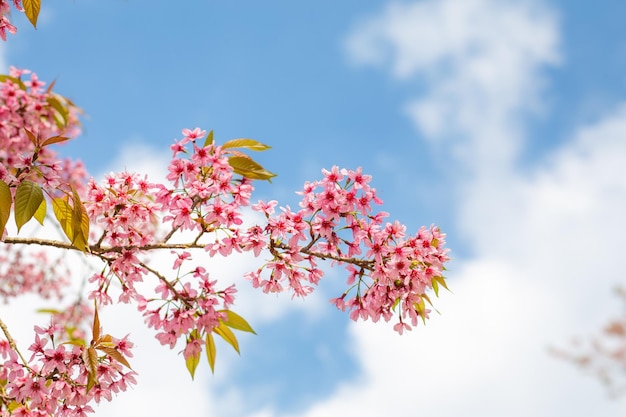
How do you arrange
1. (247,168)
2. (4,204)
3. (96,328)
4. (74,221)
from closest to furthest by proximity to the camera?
1. (4,204)
2. (74,221)
3. (96,328)
4. (247,168)

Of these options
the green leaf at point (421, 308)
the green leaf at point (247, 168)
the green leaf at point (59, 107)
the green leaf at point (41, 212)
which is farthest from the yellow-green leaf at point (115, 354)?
the green leaf at point (59, 107)

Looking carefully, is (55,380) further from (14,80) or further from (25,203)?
(14,80)

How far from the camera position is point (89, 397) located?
2.31 m

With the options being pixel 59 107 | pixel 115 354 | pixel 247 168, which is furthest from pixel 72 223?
pixel 59 107

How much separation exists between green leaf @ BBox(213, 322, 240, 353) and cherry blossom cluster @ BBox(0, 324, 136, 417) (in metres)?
0.33

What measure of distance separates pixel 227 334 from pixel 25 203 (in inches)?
34.7

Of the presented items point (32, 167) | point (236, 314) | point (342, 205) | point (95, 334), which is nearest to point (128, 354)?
point (95, 334)

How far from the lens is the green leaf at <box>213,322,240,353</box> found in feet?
8.13

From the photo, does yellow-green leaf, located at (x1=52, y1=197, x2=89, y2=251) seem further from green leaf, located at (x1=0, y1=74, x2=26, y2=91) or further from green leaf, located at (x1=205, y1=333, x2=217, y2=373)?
green leaf, located at (x1=0, y1=74, x2=26, y2=91)

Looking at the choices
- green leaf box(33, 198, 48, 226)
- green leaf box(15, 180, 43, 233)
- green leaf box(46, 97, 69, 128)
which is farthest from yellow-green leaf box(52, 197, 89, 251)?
green leaf box(46, 97, 69, 128)

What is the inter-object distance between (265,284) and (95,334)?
0.61 m

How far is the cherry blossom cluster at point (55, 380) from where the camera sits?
7.47 ft

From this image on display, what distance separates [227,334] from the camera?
2.49 meters

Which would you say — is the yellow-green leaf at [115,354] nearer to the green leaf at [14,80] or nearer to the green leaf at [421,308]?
the green leaf at [421,308]
